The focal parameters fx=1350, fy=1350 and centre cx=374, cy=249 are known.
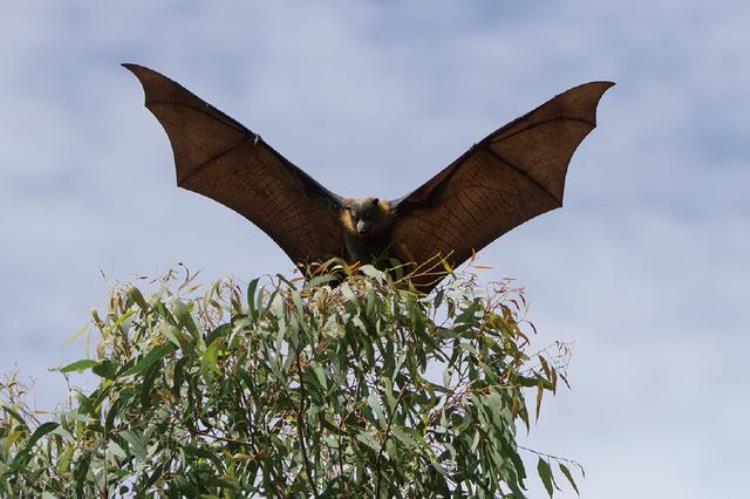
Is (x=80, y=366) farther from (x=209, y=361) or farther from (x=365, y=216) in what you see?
(x=365, y=216)

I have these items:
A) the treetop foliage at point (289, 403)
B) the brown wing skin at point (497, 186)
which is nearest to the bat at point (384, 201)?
the brown wing skin at point (497, 186)

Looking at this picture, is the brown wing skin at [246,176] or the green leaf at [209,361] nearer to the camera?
the green leaf at [209,361]

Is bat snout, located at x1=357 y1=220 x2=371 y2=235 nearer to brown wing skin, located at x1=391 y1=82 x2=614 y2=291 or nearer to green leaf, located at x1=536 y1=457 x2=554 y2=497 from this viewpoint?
brown wing skin, located at x1=391 y1=82 x2=614 y2=291

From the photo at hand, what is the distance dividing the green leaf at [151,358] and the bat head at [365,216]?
7.96 feet

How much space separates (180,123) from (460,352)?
2.82 meters

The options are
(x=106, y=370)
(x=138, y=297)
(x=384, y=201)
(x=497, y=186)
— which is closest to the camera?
(x=106, y=370)

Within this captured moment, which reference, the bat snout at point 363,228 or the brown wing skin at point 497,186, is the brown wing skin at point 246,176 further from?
the brown wing skin at point 497,186

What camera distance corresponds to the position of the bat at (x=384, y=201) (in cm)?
756

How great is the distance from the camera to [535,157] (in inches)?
307

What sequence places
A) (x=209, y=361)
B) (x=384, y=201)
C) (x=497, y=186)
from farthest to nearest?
(x=497, y=186) < (x=384, y=201) < (x=209, y=361)

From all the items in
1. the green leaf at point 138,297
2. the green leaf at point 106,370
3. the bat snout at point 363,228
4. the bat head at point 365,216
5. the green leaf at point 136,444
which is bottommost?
the green leaf at point 136,444

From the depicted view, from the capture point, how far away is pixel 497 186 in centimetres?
777

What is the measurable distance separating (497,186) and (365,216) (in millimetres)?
845

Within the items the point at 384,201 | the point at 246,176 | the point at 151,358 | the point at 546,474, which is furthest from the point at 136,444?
the point at 246,176
